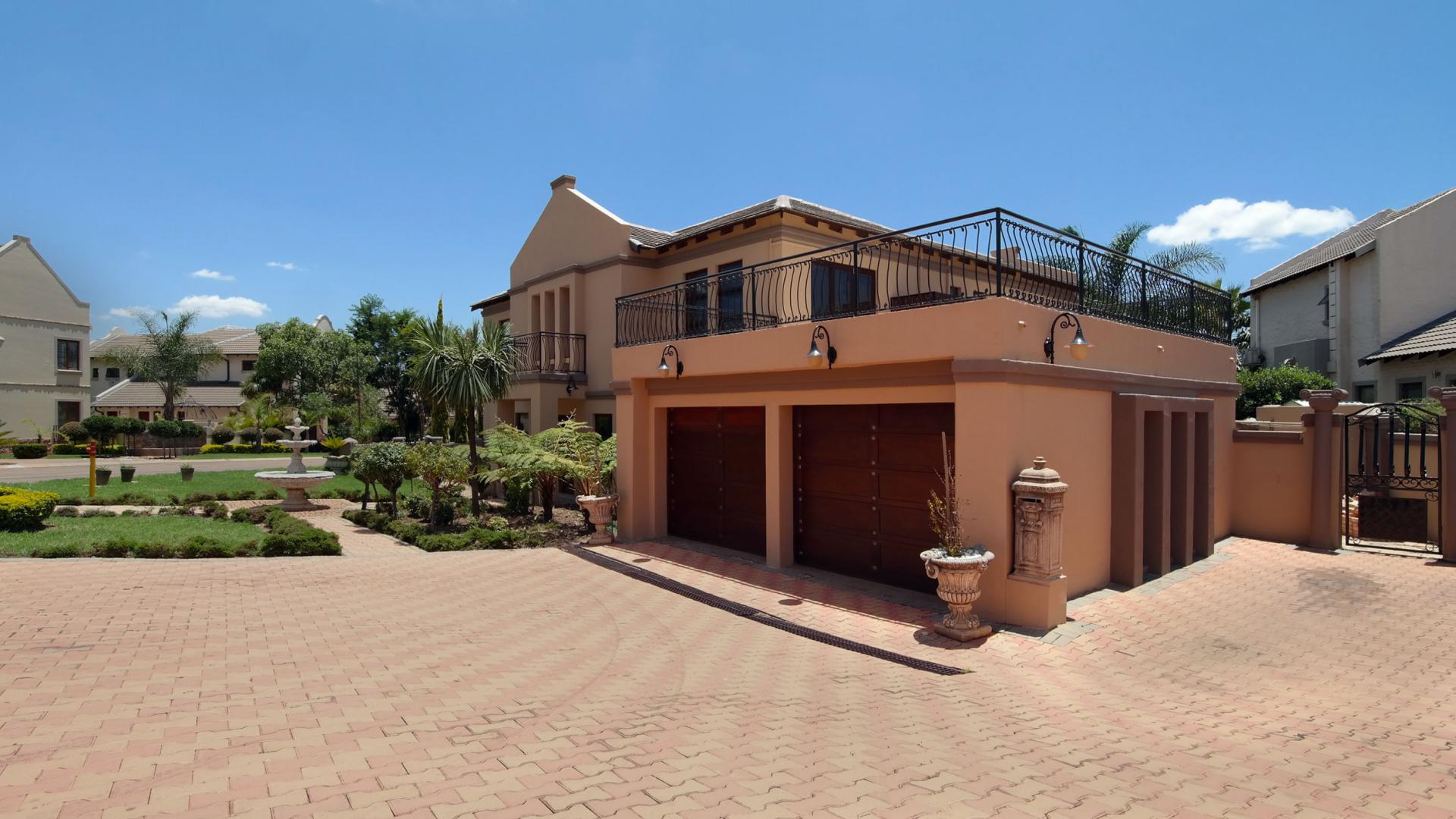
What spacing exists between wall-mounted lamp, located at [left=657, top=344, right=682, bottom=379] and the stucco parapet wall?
0.28 ft

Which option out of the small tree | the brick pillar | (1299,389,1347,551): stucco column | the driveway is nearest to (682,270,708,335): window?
the small tree

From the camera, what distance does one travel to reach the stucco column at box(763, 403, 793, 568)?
11.4 meters

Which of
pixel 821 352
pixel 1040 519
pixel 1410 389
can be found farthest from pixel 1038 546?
pixel 1410 389

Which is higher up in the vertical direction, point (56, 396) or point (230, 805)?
point (56, 396)

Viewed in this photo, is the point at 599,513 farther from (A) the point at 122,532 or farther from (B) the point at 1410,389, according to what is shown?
(B) the point at 1410,389

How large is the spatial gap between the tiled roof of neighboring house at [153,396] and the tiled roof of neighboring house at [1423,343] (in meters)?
60.1

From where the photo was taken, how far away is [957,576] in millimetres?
7797

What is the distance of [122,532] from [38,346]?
37340mm

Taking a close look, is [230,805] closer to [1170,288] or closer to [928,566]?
[928,566]

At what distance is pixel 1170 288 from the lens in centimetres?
1223

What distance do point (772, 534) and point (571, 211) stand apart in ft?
42.4

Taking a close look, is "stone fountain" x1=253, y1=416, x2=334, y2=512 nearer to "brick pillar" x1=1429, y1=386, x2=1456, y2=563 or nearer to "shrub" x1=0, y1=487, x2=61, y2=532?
"shrub" x1=0, y1=487, x2=61, y2=532

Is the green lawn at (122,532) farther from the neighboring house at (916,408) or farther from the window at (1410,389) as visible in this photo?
the window at (1410,389)

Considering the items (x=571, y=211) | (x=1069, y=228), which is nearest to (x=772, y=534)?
(x=571, y=211)
